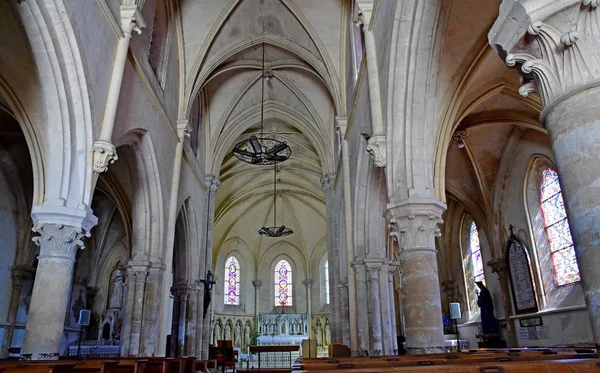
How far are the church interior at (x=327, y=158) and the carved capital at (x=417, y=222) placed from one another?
0.08 feet

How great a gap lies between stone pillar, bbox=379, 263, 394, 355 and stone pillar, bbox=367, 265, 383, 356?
0.10 m

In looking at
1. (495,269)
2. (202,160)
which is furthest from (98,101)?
(495,269)

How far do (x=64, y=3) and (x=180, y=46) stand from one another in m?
7.52

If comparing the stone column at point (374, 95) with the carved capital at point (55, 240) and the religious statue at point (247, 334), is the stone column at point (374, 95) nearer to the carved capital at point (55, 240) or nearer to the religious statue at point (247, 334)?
the carved capital at point (55, 240)

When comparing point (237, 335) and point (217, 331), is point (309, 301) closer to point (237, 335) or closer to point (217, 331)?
point (237, 335)

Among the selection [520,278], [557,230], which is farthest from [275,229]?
[557,230]

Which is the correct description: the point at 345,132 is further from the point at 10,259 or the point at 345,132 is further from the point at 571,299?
the point at 10,259

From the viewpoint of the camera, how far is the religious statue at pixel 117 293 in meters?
18.3

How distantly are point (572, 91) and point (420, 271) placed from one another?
412cm

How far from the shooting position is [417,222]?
22.8ft

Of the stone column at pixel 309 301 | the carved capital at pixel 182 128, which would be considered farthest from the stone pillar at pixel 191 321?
the stone column at pixel 309 301

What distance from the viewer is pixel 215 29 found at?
14.7 meters

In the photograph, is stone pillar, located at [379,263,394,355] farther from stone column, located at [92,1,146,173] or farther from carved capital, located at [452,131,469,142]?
stone column, located at [92,1,146,173]

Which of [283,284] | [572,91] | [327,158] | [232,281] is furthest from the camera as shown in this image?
[283,284]
